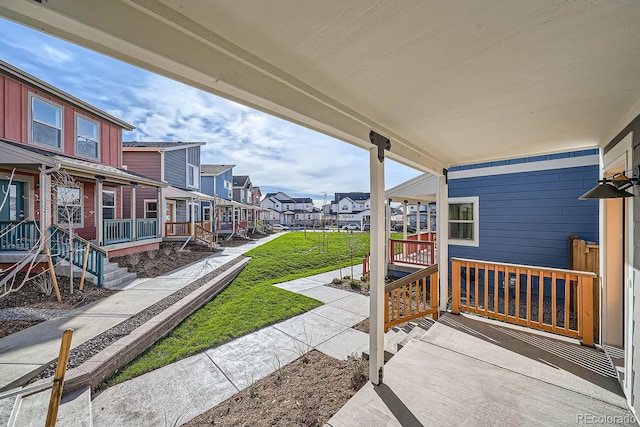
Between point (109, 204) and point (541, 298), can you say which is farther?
point (109, 204)

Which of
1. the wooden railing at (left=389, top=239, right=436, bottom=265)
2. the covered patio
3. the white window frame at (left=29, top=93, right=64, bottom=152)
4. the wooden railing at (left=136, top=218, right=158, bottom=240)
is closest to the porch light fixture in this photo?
the covered patio

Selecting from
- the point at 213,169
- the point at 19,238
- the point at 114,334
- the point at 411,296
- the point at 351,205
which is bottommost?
the point at 114,334

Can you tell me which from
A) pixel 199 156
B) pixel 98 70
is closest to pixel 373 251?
pixel 98 70

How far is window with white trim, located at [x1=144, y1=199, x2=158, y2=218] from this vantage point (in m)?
12.2

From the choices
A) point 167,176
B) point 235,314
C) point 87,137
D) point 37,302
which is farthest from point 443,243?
point 167,176

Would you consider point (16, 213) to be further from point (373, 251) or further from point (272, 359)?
point (373, 251)

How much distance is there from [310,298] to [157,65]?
5.41m

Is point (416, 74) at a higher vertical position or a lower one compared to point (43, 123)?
lower

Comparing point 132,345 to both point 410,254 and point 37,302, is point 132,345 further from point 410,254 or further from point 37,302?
point 410,254

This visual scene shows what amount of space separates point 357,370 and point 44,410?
2.89 m

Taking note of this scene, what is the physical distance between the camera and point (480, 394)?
2381 mm

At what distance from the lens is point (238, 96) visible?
1.56 metres

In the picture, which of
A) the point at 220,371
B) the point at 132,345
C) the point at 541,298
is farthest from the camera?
the point at 132,345

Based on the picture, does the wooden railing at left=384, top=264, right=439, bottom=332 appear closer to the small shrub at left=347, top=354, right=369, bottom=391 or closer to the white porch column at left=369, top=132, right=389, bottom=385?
the small shrub at left=347, top=354, right=369, bottom=391
